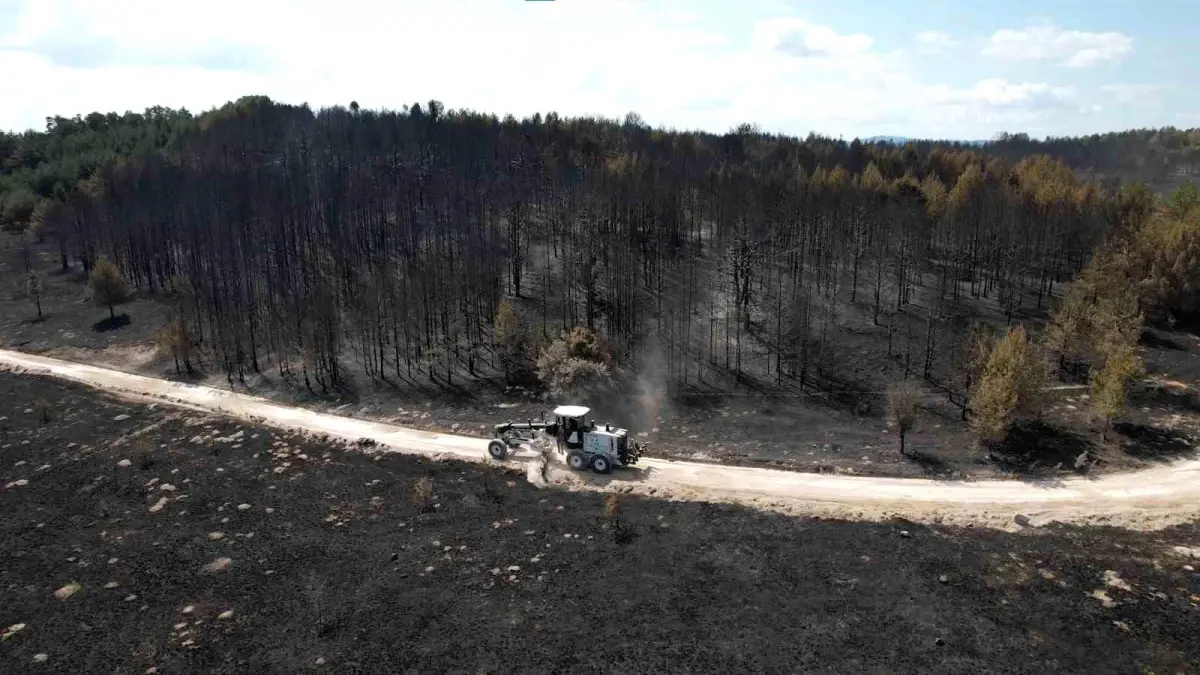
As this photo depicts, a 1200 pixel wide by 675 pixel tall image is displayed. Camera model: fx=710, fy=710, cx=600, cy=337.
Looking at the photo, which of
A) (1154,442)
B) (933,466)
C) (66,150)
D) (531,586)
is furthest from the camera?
(66,150)

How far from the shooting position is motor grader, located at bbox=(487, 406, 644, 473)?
4134cm

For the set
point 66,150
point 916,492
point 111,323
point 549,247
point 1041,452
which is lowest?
point 916,492

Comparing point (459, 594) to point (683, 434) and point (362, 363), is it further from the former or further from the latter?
point (362, 363)

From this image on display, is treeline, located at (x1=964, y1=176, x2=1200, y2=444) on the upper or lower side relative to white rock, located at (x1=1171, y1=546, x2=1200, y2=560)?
upper

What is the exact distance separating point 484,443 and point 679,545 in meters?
18.3

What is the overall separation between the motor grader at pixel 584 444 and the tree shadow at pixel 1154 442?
30.8 meters

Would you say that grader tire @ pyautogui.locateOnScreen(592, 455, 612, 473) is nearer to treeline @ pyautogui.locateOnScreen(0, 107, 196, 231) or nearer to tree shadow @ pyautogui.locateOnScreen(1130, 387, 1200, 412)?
tree shadow @ pyautogui.locateOnScreen(1130, 387, 1200, 412)

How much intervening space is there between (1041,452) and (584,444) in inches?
1110

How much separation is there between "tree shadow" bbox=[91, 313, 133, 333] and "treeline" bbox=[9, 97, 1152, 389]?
6.21 metres

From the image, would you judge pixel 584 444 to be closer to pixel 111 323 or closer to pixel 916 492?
pixel 916 492

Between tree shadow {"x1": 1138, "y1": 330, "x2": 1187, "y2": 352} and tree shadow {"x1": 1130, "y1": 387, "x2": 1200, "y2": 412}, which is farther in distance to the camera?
tree shadow {"x1": 1138, "y1": 330, "x2": 1187, "y2": 352}

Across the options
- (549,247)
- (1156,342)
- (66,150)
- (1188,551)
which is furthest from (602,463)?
(66,150)

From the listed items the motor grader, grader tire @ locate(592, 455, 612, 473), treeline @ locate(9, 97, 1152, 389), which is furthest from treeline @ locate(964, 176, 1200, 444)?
grader tire @ locate(592, 455, 612, 473)

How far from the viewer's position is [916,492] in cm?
3884
